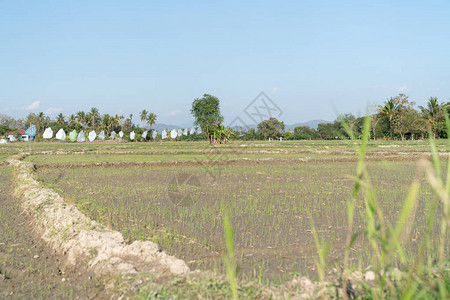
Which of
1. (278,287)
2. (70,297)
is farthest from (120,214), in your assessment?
(278,287)

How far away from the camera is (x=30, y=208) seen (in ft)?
23.7

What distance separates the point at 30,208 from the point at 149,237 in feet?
12.1

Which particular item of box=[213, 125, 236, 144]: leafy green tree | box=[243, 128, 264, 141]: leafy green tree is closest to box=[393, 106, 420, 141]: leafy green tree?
box=[243, 128, 264, 141]: leafy green tree

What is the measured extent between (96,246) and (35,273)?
2.33 feet

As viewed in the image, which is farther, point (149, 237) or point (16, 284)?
point (149, 237)

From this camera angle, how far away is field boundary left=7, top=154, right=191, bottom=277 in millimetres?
3509

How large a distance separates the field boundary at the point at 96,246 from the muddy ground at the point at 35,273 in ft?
0.45

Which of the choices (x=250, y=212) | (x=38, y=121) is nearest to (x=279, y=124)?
(x=38, y=121)

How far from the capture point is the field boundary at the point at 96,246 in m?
3.51

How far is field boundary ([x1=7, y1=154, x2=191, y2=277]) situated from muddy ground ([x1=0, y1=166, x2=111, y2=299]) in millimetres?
138

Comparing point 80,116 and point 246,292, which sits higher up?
point 80,116

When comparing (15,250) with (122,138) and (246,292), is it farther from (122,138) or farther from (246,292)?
(122,138)

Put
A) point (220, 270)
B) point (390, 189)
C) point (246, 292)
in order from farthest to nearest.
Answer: point (390, 189), point (220, 270), point (246, 292)

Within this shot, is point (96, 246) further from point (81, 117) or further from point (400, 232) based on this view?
point (81, 117)
